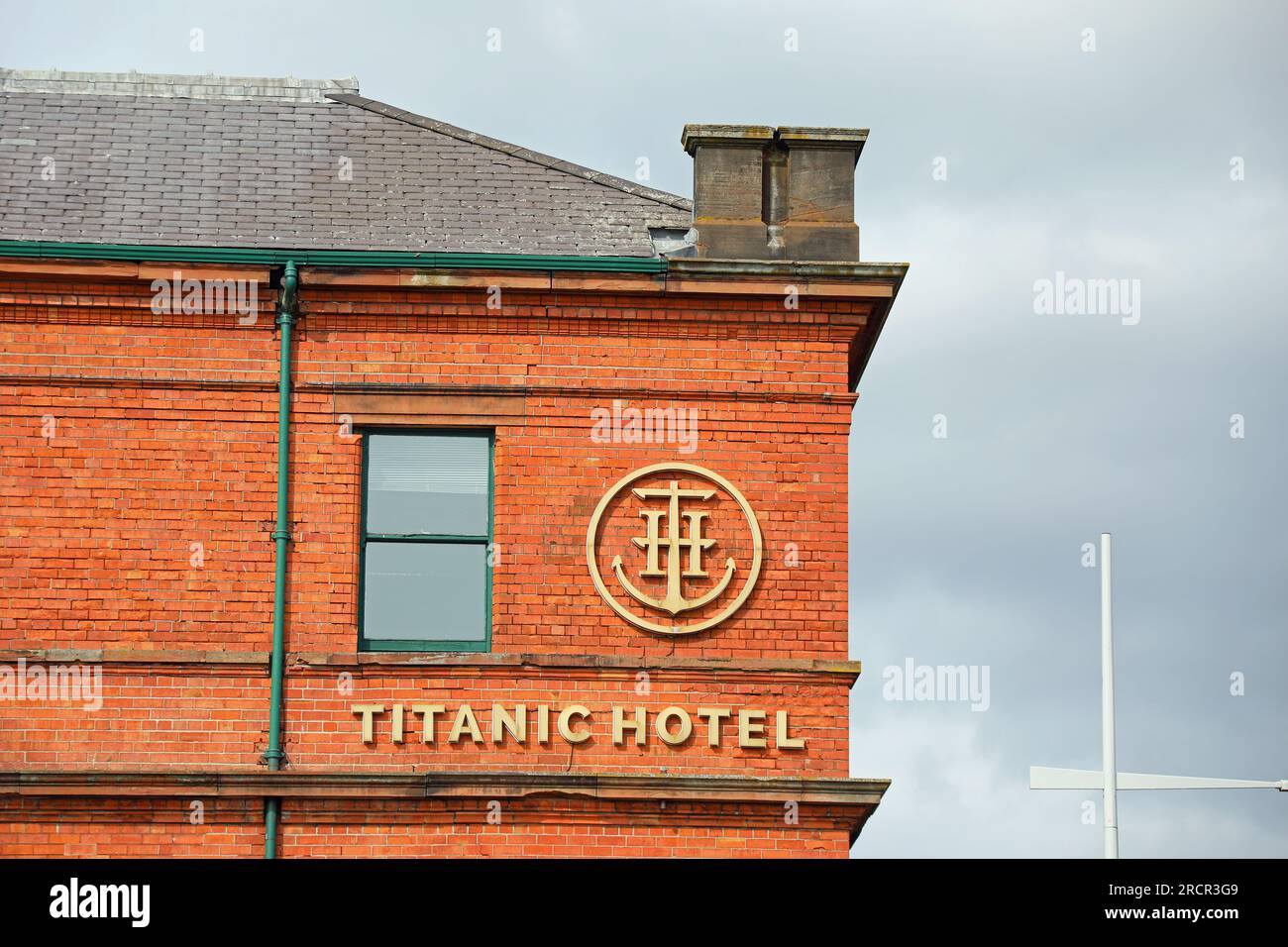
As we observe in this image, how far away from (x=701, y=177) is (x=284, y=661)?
576 centimetres

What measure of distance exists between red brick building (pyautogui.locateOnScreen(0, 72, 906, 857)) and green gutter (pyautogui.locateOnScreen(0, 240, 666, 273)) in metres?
0.03

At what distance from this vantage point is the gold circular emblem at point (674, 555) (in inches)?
767

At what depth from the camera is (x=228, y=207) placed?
21.0 metres

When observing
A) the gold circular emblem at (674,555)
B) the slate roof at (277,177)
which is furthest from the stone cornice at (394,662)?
the slate roof at (277,177)

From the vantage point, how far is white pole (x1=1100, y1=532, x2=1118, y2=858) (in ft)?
81.3

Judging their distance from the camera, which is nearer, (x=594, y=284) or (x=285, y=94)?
(x=594, y=284)

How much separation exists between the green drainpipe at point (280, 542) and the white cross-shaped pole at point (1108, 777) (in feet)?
32.7

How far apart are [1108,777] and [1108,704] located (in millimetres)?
808

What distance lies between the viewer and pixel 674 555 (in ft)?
64.4

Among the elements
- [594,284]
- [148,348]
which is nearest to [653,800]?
[594,284]

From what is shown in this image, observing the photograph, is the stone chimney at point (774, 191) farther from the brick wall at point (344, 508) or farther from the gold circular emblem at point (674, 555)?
the gold circular emblem at point (674, 555)
